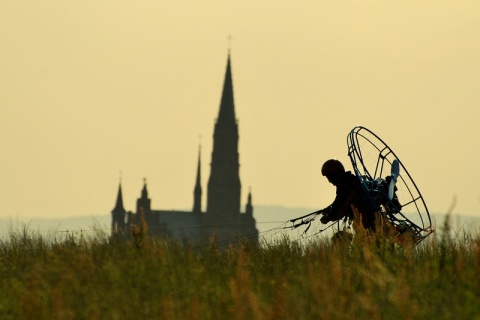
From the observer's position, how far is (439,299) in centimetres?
930

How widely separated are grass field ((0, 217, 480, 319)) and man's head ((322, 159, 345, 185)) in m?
0.68

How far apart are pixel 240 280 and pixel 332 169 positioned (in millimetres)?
5007

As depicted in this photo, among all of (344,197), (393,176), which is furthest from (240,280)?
(393,176)

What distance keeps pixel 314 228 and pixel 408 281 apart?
127 inches

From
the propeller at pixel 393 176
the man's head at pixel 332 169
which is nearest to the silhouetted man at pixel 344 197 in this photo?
the man's head at pixel 332 169

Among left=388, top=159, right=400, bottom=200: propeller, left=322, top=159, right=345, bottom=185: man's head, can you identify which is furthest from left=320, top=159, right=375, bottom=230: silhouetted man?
left=388, top=159, right=400, bottom=200: propeller

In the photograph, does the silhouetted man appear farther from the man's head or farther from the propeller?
the propeller

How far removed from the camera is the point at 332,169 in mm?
13367

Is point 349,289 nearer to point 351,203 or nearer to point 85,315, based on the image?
point 85,315

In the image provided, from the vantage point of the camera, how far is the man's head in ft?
43.8

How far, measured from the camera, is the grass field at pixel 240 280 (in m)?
8.67

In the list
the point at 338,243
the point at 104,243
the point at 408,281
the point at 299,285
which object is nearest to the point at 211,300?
the point at 299,285

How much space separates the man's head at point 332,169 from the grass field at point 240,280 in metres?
0.68

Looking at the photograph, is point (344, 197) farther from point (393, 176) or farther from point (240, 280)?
point (240, 280)
